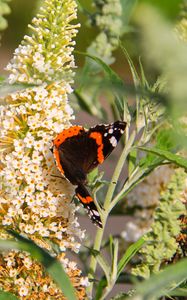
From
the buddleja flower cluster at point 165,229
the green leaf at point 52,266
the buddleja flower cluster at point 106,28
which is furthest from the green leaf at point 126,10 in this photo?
the green leaf at point 52,266

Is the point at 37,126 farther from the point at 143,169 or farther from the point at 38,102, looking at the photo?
the point at 143,169

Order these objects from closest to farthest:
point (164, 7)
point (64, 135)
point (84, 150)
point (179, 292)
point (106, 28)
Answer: point (164, 7)
point (179, 292)
point (64, 135)
point (84, 150)
point (106, 28)

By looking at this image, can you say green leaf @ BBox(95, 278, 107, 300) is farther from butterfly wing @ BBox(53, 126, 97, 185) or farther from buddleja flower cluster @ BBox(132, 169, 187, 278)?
butterfly wing @ BBox(53, 126, 97, 185)

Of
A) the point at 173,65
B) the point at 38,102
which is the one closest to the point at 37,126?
the point at 38,102

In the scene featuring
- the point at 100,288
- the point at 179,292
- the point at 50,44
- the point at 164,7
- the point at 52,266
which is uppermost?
the point at 164,7

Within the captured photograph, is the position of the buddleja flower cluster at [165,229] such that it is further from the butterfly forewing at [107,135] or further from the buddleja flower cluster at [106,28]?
the buddleja flower cluster at [106,28]

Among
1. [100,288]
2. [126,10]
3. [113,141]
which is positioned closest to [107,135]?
[113,141]

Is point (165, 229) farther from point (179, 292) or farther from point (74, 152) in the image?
point (74, 152)
